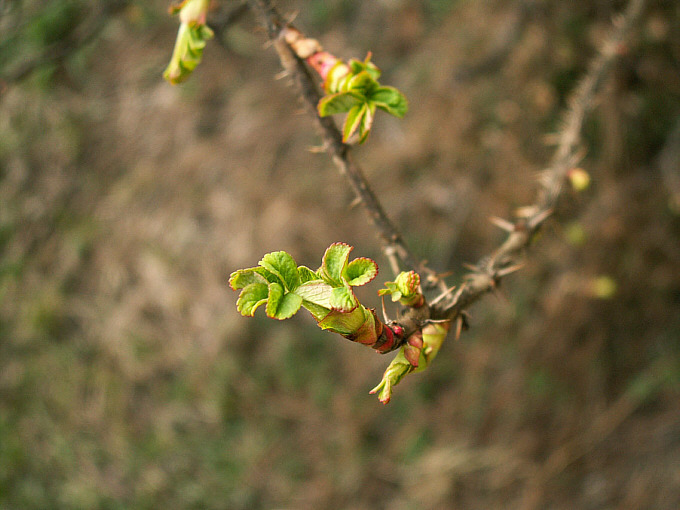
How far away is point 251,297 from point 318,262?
2.34 m

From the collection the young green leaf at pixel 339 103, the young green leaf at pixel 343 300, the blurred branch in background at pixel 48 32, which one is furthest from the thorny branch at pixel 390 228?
the blurred branch in background at pixel 48 32

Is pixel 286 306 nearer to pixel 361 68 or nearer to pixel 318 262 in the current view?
pixel 361 68

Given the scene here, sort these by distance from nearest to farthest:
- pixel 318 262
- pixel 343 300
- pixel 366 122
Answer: pixel 343 300 < pixel 366 122 < pixel 318 262

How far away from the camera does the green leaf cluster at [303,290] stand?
557mm

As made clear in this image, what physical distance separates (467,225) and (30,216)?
108 inches

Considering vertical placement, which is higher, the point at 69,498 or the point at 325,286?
the point at 69,498

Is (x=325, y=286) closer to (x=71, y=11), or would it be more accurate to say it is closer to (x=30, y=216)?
(x=71, y=11)

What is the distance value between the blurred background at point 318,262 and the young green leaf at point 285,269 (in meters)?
1.81

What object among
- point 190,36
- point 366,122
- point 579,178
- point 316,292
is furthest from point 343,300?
point 579,178

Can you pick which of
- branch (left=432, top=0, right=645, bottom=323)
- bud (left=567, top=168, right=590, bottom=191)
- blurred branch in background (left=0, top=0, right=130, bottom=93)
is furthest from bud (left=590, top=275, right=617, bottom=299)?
blurred branch in background (left=0, top=0, right=130, bottom=93)

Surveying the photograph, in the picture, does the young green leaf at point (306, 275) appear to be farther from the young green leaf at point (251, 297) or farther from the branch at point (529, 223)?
the branch at point (529, 223)

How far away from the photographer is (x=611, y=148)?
2207 mm

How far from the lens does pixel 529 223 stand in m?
1.07

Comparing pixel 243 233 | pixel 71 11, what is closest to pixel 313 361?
pixel 243 233
